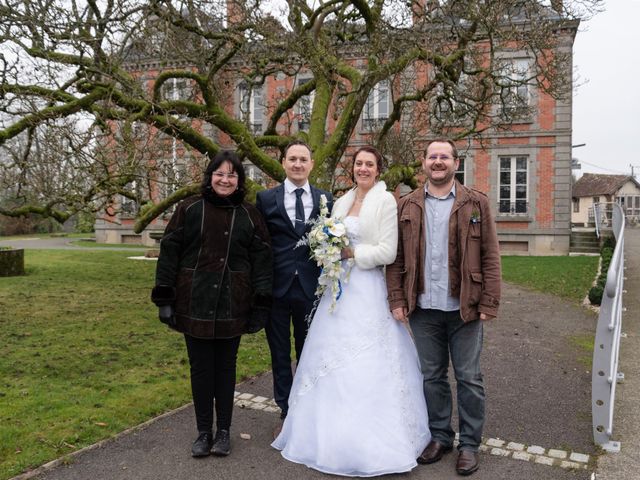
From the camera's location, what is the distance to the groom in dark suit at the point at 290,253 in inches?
177

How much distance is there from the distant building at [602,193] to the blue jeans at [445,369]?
52420 millimetres

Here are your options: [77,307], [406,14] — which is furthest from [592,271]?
[77,307]

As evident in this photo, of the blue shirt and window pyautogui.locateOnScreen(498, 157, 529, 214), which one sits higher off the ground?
window pyautogui.locateOnScreen(498, 157, 529, 214)

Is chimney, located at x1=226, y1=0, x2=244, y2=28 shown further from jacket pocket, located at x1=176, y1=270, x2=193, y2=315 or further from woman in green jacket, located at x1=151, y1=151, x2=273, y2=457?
jacket pocket, located at x1=176, y1=270, x2=193, y2=315

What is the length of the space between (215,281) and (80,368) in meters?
3.38

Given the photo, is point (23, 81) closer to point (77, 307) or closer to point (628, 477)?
point (77, 307)

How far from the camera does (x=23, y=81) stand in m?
9.85

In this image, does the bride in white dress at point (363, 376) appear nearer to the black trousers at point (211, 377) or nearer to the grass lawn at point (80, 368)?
the black trousers at point (211, 377)

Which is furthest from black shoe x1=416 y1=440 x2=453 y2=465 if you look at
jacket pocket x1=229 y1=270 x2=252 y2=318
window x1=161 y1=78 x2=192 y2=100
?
window x1=161 y1=78 x2=192 y2=100

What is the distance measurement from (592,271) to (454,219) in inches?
559

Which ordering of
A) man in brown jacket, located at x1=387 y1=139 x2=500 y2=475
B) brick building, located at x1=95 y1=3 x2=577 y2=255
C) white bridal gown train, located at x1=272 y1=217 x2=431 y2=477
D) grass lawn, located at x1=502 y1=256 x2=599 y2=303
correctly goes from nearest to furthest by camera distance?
white bridal gown train, located at x1=272 y1=217 x2=431 y2=477, man in brown jacket, located at x1=387 y1=139 x2=500 y2=475, grass lawn, located at x1=502 y1=256 x2=599 y2=303, brick building, located at x1=95 y1=3 x2=577 y2=255

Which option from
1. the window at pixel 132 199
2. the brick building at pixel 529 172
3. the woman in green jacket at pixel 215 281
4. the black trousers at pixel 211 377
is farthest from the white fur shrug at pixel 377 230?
the brick building at pixel 529 172

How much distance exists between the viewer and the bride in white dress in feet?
12.6

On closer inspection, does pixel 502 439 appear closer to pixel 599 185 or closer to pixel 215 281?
pixel 215 281
